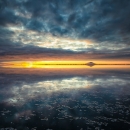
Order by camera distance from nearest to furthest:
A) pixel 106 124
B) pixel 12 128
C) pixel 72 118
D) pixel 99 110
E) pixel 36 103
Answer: pixel 12 128 < pixel 106 124 < pixel 72 118 < pixel 99 110 < pixel 36 103

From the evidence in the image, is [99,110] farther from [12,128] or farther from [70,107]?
[12,128]

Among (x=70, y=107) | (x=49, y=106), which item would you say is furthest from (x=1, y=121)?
(x=70, y=107)

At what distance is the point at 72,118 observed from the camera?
47.9 feet

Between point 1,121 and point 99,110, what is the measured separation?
35.9ft

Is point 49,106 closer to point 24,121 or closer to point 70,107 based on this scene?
point 70,107

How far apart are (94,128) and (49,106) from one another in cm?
774

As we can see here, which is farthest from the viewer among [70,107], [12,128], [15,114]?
[70,107]

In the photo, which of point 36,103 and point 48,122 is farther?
point 36,103

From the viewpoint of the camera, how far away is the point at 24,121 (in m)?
13.7

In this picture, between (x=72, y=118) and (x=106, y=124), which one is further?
(x=72, y=118)

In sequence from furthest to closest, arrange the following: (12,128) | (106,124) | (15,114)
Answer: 1. (15,114)
2. (106,124)
3. (12,128)

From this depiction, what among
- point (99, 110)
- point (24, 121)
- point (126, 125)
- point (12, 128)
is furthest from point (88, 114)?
point (12, 128)

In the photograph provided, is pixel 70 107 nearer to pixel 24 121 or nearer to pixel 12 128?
pixel 24 121

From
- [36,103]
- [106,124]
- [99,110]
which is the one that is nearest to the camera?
[106,124]
